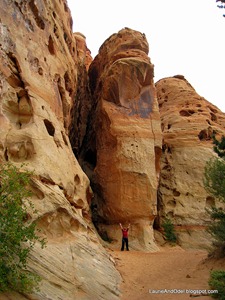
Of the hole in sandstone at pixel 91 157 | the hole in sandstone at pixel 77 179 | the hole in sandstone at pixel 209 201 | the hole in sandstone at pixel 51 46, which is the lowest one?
the hole in sandstone at pixel 209 201

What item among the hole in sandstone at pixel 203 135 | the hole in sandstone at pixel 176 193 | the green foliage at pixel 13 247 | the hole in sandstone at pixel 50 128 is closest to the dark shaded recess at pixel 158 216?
the hole in sandstone at pixel 176 193

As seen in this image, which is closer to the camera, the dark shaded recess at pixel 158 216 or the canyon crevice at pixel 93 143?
the canyon crevice at pixel 93 143

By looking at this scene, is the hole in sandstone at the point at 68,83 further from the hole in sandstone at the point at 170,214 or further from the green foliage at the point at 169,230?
the green foliage at the point at 169,230

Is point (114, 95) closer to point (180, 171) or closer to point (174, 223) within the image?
point (180, 171)

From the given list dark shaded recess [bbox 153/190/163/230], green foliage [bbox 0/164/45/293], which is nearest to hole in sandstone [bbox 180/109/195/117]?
dark shaded recess [bbox 153/190/163/230]

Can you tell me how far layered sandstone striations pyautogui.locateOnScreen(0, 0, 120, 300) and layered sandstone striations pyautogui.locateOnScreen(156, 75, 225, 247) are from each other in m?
8.04

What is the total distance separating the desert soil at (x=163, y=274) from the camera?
10.1 meters

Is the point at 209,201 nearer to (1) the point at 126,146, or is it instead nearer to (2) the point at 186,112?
(1) the point at 126,146

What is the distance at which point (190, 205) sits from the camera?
72.5 ft

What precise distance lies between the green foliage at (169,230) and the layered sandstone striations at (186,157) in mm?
408

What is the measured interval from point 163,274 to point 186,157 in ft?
43.9

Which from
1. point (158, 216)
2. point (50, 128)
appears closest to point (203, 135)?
point (158, 216)

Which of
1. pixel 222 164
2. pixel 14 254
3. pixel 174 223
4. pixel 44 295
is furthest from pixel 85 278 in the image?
pixel 174 223

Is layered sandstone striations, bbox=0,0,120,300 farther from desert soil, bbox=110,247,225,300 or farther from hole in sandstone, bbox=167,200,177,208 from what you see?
hole in sandstone, bbox=167,200,177,208
